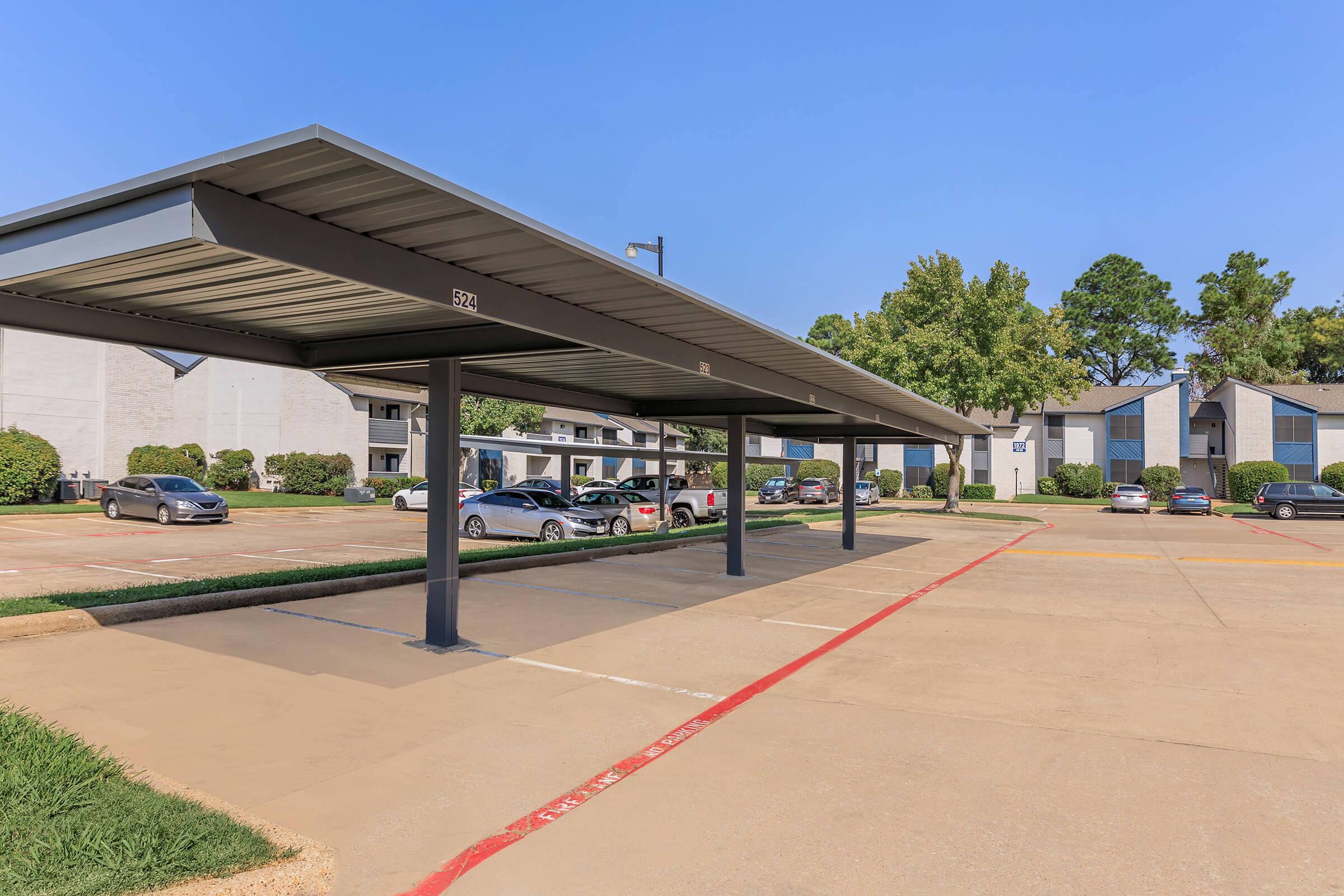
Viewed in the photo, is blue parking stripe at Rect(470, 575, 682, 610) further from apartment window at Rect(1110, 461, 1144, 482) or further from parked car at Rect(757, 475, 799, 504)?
apartment window at Rect(1110, 461, 1144, 482)

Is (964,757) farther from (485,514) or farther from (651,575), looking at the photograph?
(485,514)

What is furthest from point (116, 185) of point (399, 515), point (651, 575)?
point (399, 515)

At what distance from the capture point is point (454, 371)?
834 centimetres

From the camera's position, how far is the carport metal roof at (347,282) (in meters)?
4.54

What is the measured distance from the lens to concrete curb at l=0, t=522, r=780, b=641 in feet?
26.5

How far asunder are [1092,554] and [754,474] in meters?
46.8

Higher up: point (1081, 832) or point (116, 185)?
point (116, 185)

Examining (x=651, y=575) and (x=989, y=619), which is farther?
(x=651, y=575)

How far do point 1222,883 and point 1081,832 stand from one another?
67 cm

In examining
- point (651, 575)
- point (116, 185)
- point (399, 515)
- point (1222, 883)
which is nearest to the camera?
point (1222, 883)

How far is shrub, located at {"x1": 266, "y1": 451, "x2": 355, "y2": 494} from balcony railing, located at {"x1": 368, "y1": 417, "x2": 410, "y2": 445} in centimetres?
316

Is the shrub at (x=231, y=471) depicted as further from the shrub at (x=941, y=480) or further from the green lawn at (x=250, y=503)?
the shrub at (x=941, y=480)

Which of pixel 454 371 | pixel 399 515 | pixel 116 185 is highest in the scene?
pixel 116 185

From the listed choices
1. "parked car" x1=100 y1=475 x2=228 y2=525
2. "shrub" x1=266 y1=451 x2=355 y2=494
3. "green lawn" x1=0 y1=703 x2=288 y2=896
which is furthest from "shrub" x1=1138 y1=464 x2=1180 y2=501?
"green lawn" x1=0 y1=703 x2=288 y2=896
